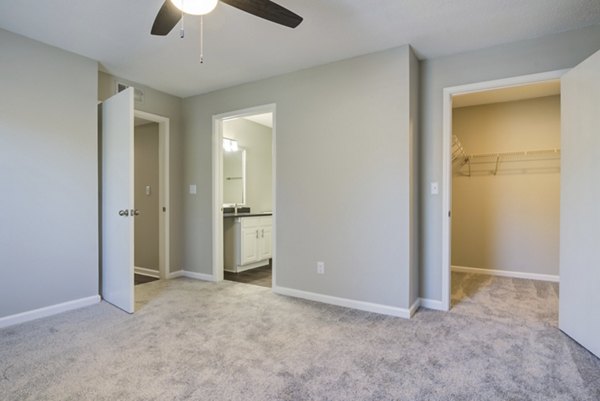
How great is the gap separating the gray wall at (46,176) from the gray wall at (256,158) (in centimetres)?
224

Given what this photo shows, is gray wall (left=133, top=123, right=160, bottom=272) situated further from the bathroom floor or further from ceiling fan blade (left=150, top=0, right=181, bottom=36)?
ceiling fan blade (left=150, top=0, right=181, bottom=36)

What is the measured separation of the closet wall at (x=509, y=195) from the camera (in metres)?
4.02

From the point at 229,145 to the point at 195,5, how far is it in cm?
343

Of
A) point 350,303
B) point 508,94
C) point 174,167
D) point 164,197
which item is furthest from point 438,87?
point 164,197

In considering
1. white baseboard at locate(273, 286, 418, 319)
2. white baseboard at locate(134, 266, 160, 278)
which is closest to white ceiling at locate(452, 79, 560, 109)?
white baseboard at locate(273, 286, 418, 319)

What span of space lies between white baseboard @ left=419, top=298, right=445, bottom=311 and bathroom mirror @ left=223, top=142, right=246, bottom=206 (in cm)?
315

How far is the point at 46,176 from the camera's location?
2750mm

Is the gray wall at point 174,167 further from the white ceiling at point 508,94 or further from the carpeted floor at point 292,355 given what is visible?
the white ceiling at point 508,94

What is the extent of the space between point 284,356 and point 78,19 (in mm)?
2770

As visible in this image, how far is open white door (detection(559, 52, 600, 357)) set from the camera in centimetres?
209

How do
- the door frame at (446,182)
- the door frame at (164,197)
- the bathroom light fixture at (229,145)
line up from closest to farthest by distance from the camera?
1. the door frame at (446,182)
2. the door frame at (164,197)
3. the bathroom light fixture at (229,145)

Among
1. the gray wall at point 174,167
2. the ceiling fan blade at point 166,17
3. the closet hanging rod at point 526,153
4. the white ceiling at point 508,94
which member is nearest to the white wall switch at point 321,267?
the gray wall at point 174,167

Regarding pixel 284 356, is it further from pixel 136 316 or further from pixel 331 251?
pixel 136 316

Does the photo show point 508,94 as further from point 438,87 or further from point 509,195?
point 438,87
